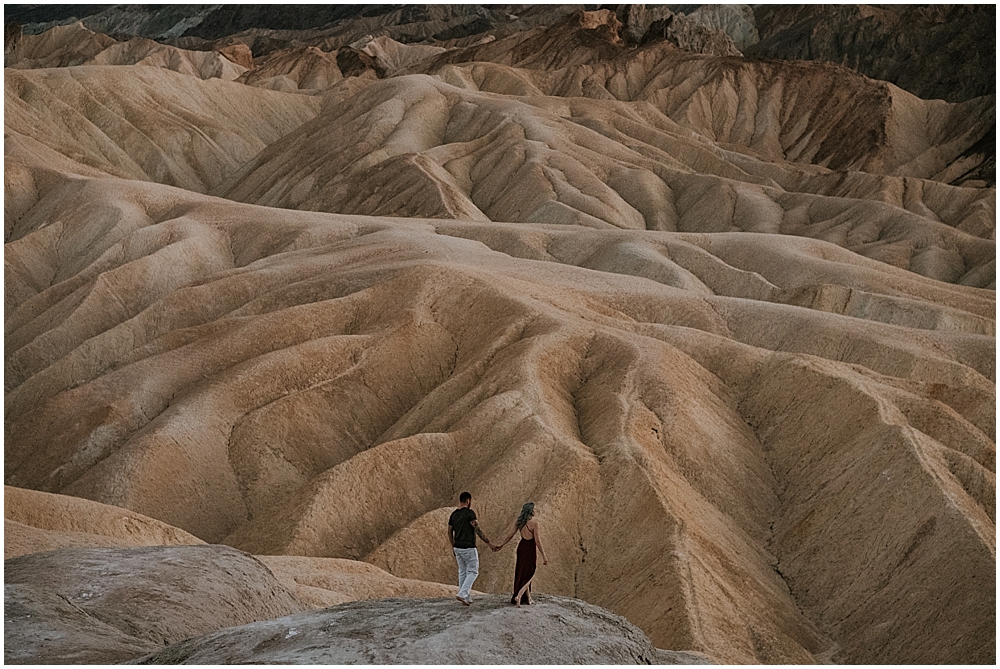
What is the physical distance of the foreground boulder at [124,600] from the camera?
1605cm

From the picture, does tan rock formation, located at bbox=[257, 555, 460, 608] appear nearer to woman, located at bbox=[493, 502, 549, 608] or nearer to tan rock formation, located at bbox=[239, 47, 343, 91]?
woman, located at bbox=[493, 502, 549, 608]

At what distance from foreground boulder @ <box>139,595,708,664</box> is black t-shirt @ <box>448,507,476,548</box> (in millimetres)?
990

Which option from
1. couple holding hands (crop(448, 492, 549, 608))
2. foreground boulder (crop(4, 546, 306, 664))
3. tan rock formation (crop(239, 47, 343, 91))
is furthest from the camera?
tan rock formation (crop(239, 47, 343, 91))

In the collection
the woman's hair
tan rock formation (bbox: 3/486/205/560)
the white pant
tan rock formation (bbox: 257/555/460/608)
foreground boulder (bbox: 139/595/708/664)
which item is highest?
the woman's hair

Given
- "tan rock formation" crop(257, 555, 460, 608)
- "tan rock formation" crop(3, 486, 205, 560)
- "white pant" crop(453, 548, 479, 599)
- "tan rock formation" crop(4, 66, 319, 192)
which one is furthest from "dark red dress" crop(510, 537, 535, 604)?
"tan rock formation" crop(4, 66, 319, 192)

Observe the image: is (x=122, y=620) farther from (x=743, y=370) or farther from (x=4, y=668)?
(x=743, y=370)

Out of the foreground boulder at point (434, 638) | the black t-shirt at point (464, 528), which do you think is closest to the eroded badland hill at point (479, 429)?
the foreground boulder at point (434, 638)

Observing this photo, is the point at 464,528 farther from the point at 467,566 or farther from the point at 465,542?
the point at 467,566

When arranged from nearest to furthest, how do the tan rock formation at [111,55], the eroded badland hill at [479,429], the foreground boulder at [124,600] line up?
the foreground boulder at [124,600] < the eroded badland hill at [479,429] < the tan rock formation at [111,55]

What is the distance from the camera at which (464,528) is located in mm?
15203

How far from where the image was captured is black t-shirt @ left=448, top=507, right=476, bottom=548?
15.1 metres

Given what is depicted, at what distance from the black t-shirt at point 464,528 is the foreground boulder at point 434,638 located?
3.25 feet

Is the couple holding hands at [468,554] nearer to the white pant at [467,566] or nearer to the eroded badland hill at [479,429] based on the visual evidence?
the white pant at [467,566]

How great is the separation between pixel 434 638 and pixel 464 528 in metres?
1.63
